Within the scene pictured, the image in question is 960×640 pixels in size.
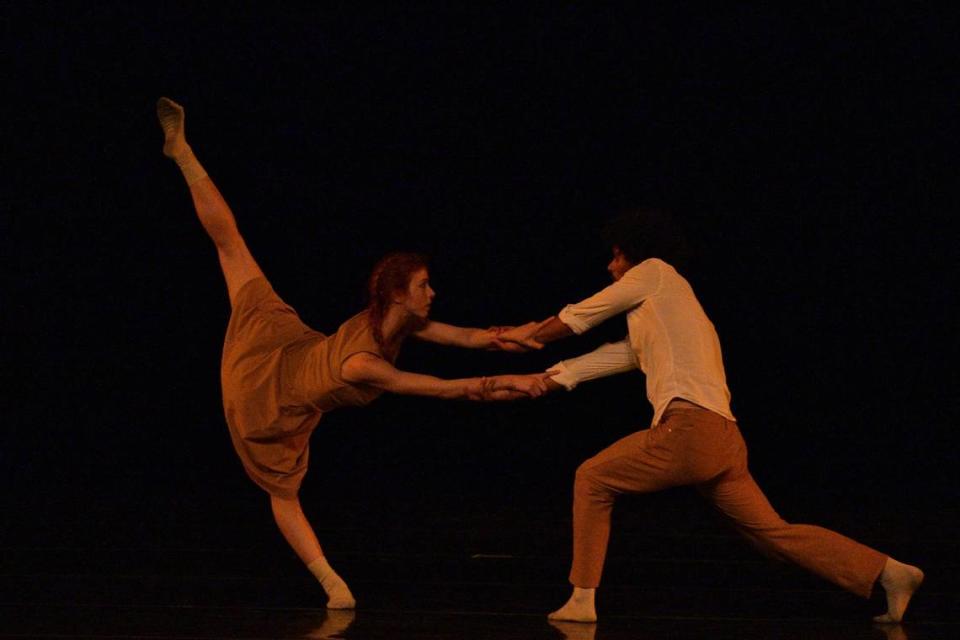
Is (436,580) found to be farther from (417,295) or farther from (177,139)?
(177,139)

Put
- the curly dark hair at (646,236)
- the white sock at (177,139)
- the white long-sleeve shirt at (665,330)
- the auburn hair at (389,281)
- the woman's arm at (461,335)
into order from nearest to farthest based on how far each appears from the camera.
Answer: the white long-sleeve shirt at (665,330) → the curly dark hair at (646,236) → the auburn hair at (389,281) → the woman's arm at (461,335) → the white sock at (177,139)

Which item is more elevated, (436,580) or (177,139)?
(177,139)

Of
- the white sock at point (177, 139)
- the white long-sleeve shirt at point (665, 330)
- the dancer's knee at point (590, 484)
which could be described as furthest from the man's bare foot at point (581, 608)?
the white sock at point (177, 139)

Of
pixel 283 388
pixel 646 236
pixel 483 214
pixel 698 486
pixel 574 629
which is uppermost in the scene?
pixel 483 214

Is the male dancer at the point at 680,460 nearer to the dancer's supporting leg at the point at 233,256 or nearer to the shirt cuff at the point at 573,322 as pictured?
the shirt cuff at the point at 573,322

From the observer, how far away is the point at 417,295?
359 cm

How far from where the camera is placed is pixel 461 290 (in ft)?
19.9

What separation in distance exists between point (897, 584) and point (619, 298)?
3.17 ft

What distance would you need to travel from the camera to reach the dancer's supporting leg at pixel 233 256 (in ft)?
11.8

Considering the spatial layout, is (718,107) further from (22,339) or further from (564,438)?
(22,339)

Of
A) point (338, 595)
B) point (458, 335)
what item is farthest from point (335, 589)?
point (458, 335)

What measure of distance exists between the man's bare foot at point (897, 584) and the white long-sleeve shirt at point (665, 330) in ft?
1.79

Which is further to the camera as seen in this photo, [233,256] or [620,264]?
[233,256]

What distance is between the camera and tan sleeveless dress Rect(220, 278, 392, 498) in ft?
11.7
